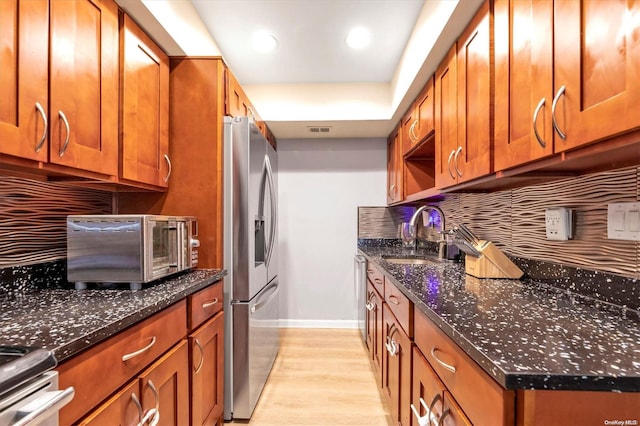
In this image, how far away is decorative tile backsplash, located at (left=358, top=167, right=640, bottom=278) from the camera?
97 cm

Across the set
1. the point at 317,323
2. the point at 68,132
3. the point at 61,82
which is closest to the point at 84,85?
the point at 61,82

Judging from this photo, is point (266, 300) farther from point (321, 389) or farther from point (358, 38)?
point (358, 38)

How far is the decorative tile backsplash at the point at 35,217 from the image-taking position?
121cm

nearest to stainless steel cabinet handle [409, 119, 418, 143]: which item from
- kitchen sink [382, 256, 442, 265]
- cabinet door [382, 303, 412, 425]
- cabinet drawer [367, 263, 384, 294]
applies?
kitchen sink [382, 256, 442, 265]

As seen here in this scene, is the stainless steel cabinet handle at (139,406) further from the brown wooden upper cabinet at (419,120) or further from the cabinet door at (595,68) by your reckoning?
the brown wooden upper cabinet at (419,120)

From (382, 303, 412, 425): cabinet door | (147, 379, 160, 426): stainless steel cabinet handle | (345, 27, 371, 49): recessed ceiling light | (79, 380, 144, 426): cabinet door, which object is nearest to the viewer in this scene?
(79, 380, 144, 426): cabinet door

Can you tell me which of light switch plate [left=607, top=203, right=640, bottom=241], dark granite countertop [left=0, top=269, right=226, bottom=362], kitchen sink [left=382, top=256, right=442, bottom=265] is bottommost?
kitchen sink [left=382, top=256, right=442, bottom=265]

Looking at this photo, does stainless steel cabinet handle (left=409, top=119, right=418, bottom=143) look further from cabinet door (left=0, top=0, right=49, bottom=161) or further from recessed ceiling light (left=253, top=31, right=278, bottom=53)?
cabinet door (left=0, top=0, right=49, bottom=161)

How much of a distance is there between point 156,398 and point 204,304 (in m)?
0.47

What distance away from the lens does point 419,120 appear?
84.6 inches

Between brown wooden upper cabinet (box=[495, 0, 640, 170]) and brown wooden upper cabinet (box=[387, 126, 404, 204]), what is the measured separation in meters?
1.54

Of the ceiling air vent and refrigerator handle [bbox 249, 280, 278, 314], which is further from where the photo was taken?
the ceiling air vent

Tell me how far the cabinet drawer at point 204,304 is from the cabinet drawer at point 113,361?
0.15m

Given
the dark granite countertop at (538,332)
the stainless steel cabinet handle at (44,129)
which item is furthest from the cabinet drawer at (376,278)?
the stainless steel cabinet handle at (44,129)
